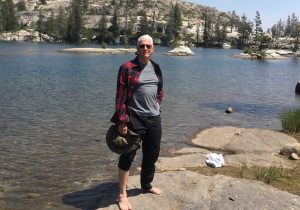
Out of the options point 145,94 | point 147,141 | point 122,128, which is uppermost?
point 145,94

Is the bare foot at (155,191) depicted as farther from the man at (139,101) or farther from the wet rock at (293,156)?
the wet rock at (293,156)

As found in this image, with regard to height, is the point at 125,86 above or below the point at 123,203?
above

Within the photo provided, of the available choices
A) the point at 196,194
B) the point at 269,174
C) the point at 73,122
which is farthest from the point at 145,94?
the point at 73,122

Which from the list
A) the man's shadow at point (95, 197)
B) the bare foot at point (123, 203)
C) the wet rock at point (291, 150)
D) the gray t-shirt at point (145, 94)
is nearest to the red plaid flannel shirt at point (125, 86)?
the gray t-shirt at point (145, 94)

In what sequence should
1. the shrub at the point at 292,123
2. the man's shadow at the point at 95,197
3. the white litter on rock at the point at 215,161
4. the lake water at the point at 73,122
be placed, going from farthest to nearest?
the shrub at the point at 292,123 → the white litter on rock at the point at 215,161 → the lake water at the point at 73,122 → the man's shadow at the point at 95,197

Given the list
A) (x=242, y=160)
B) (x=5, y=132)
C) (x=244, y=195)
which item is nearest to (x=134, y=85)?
(x=244, y=195)

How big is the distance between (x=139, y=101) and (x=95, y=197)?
12.4ft

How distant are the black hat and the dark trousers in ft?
0.47

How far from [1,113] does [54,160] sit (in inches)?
420

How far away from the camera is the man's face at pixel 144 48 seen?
8.52 m

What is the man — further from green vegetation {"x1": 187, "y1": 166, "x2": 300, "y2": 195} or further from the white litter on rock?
the white litter on rock

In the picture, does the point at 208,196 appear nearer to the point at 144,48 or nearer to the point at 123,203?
the point at 123,203

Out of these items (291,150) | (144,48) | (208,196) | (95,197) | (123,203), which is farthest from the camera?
(291,150)

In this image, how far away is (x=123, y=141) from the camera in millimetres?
8477
